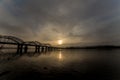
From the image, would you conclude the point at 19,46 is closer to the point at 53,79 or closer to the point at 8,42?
the point at 8,42

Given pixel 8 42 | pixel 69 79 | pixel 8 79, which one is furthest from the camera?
pixel 8 42

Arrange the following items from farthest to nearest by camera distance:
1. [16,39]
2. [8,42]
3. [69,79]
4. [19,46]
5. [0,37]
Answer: [19,46] < [16,39] < [8,42] < [0,37] < [69,79]

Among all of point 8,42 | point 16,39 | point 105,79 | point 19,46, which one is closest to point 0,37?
point 8,42

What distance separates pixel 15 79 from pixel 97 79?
13.3 meters

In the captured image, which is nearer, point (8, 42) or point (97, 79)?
point (97, 79)

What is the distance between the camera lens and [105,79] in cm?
1429

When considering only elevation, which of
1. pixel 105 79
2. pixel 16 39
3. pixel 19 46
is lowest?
pixel 105 79

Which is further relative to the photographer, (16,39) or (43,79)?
(16,39)

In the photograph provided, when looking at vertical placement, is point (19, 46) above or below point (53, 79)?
above

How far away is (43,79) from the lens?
536 inches

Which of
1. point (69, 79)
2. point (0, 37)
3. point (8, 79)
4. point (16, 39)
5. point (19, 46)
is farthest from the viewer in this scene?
point (19, 46)

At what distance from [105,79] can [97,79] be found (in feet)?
4.56

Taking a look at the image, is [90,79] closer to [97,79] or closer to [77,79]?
[97,79]

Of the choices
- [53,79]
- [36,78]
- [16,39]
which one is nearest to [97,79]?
[53,79]
